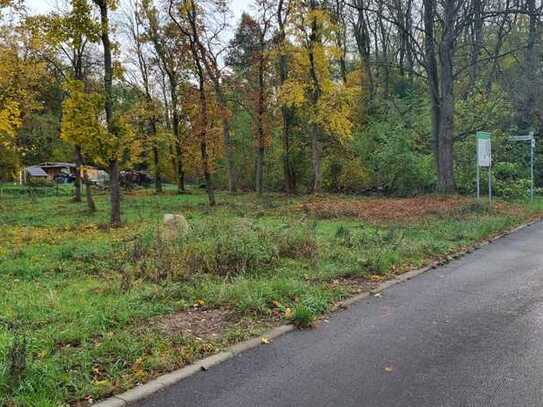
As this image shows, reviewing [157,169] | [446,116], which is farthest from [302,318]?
[157,169]

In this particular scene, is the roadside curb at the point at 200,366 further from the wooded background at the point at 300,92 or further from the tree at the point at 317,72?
the tree at the point at 317,72

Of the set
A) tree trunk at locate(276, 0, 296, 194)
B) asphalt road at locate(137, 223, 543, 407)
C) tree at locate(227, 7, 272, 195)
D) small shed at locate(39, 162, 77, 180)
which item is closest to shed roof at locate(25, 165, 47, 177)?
small shed at locate(39, 162, 77, 180)

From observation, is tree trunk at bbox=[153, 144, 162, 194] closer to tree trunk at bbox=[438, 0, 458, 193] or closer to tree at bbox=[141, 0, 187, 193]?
tree at bbox=[141, 0, 187, 193]

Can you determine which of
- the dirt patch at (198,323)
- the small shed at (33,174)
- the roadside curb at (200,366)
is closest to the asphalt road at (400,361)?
the roadside curb at (200,366)

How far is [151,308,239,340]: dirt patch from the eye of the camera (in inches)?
188

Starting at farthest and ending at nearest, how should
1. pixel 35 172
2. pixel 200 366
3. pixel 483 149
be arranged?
pixel 35 172 < pixel 483 149 < pixel 200 366

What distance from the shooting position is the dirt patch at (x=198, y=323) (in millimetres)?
4766

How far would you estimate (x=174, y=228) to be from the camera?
9.67 metres

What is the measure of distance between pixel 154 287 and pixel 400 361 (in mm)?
3462

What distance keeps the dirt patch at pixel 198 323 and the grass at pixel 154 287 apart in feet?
0.13

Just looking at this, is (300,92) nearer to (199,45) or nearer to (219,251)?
(199,45)

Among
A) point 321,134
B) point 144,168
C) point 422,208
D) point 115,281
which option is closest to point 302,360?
point 115,281

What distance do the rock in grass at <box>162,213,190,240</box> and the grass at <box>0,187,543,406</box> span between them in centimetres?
29

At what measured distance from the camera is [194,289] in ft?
20.4
